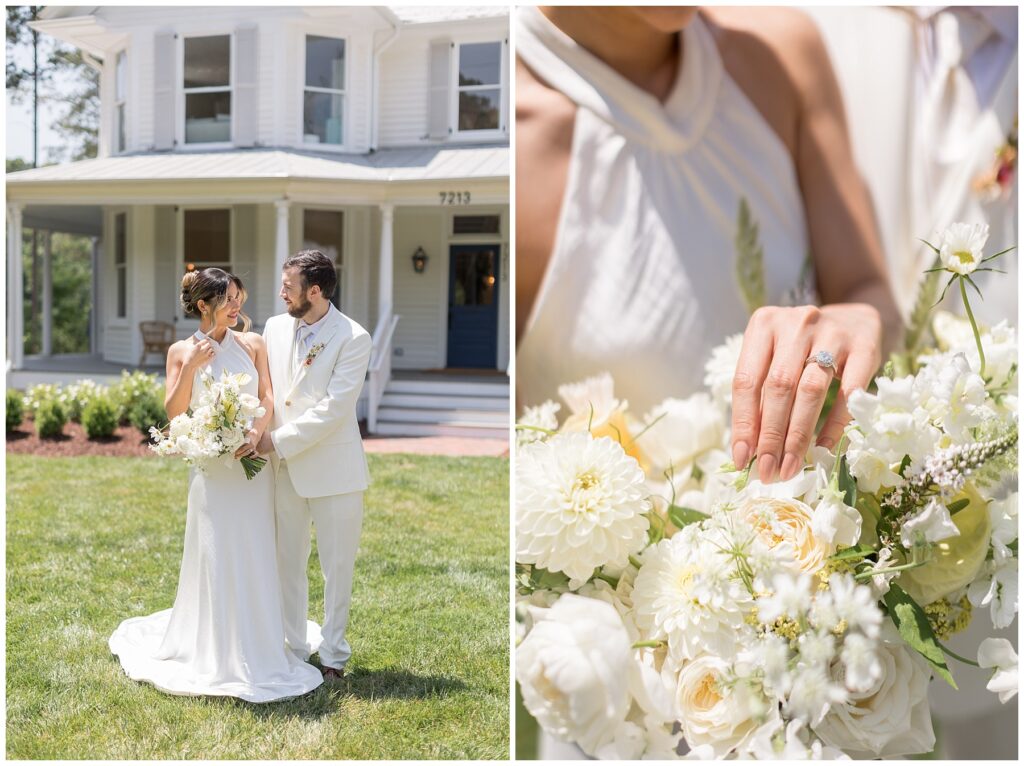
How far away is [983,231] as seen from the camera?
1.27m

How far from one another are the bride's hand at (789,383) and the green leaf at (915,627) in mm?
232

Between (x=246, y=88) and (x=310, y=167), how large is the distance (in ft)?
5.60

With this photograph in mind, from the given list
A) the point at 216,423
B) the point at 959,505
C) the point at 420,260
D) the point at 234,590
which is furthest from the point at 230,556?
the point at 420,260

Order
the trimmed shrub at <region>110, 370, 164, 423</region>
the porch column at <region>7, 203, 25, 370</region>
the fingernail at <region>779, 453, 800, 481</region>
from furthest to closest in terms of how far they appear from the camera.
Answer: the porch column at <region>7, 203, 25, 370</region> → the trimmed shrub at <region>110, 370, 164, 423</region> → the fingernail at <region>779, 453, 800, 481</region>

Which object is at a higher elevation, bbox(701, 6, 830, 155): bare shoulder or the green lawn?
bbox(701, 6, 830, 155): bare shoulder

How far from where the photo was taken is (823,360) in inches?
53.2

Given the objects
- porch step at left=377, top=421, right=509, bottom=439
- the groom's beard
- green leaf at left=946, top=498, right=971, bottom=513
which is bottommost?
porch step at left=377, top=421, right=509, bottom=439

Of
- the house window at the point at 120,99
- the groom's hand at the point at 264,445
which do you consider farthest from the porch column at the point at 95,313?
the groom's hand at the point at 264,445

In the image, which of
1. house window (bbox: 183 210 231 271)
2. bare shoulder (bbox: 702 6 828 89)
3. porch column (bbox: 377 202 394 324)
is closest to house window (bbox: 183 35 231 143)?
house window (bbox: 183 210 231 271)

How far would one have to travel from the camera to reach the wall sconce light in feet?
39.9

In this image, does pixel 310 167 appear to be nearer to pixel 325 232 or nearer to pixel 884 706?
pixel 325 232

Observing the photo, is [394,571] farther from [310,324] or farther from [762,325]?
[762,325]

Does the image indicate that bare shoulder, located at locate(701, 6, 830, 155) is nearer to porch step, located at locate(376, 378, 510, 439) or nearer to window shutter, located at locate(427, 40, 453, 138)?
porch step, located at locate(376, 378, 510, 439)

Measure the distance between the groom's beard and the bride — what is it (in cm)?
17
